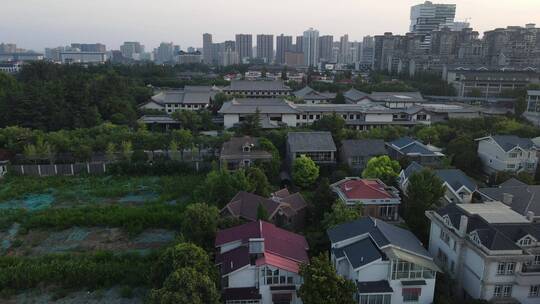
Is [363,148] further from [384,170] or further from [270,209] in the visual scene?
[270,209]

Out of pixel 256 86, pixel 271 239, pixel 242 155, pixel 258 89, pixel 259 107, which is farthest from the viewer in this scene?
pixel 256 86

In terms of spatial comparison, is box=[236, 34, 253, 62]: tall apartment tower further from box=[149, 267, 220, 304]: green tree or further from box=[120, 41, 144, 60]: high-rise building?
box=[149, 267, 220, 304]: green tree

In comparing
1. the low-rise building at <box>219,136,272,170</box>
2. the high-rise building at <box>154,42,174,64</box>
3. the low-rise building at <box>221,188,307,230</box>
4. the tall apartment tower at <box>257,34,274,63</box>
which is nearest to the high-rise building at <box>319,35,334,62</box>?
the tall apartment tower at <box>257,34,274,63</box>

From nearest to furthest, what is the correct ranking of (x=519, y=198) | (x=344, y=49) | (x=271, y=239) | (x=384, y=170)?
(x=271, y=239) → (x=519, y=198) → (x=384, y=170) → (x=344, y=49)

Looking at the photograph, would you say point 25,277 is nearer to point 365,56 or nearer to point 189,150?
point 189,150

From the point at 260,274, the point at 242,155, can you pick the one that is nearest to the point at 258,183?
the point at 242,155

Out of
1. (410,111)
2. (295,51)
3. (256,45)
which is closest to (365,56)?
(295,51)
